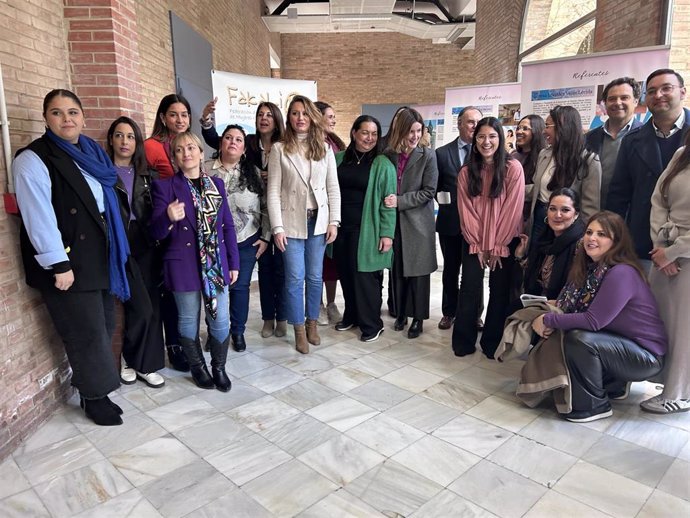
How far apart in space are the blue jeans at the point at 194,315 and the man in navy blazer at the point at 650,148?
2.39 m

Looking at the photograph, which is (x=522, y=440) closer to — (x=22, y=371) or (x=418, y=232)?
(x=418, y=232)

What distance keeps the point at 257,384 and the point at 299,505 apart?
1169mm

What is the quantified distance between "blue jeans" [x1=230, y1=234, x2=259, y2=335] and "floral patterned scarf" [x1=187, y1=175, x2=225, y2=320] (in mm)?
563

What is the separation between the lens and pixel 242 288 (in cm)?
347

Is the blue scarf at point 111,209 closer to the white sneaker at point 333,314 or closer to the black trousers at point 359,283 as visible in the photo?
the black trousers at point 359,283

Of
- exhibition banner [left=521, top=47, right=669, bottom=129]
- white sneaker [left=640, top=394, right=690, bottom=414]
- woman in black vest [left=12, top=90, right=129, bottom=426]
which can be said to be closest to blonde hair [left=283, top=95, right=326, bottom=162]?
woman in black vest [left=12, top=90, right=129, bottom=426]

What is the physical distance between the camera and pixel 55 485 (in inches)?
81.5

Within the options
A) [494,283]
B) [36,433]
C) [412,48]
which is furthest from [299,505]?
[412,48]

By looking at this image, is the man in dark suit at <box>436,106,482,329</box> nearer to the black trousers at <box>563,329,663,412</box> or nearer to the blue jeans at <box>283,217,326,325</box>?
the blue jeans at <box>283,217,326,325</box>

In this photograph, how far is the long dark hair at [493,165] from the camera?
308cm

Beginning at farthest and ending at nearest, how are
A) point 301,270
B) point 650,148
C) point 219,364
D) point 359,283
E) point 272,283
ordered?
point 272,283, point 359,283, point 301,270, point 219,364, point 650,148

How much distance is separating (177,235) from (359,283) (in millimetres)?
1425

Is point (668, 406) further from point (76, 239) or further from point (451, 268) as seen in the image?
A: point (76, 239)

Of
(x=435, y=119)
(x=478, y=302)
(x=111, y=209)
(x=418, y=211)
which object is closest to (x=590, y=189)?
(x=478, y=302)
